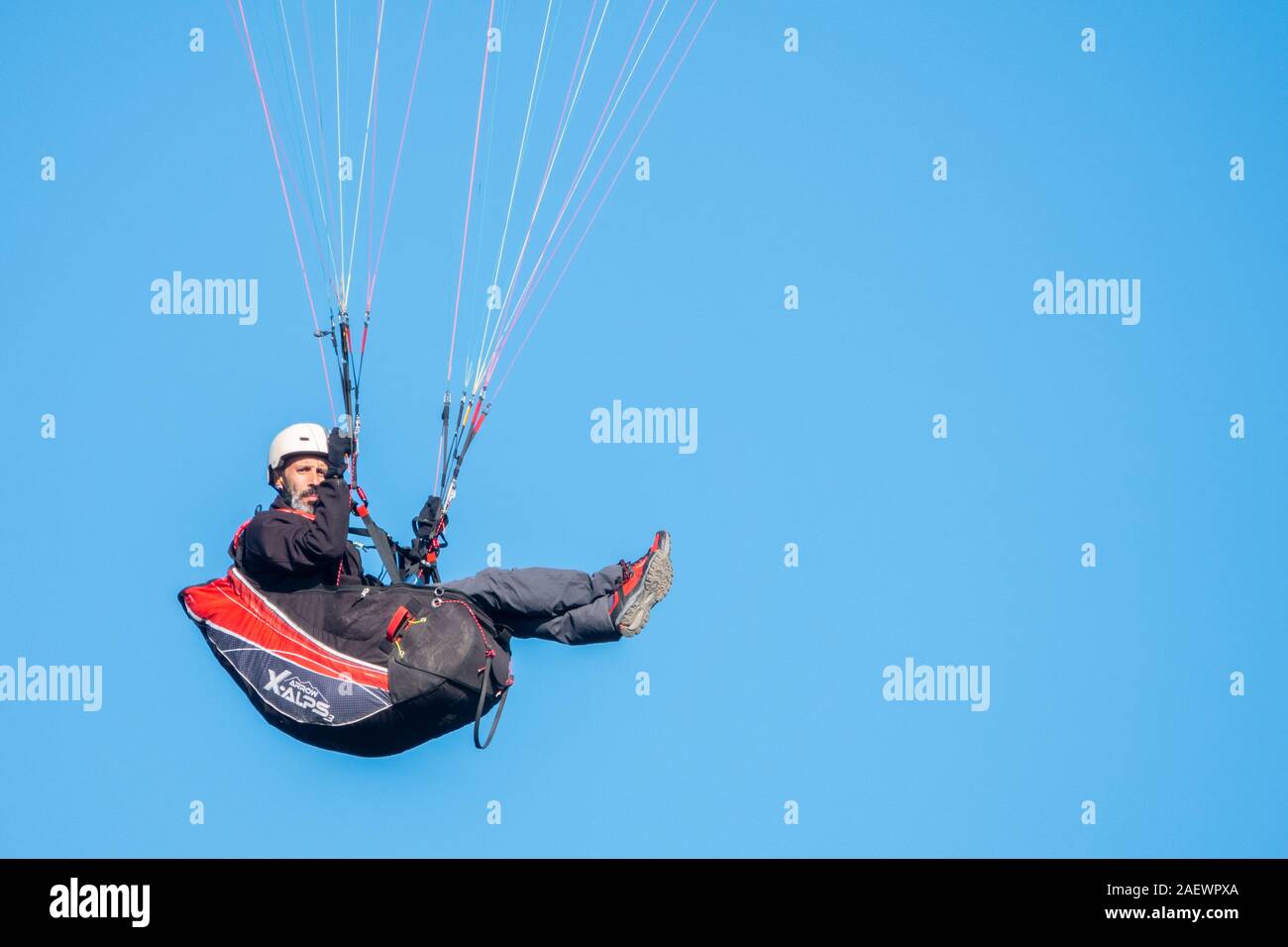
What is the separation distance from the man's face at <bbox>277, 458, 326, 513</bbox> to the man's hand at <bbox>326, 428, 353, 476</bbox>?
0.70 feet

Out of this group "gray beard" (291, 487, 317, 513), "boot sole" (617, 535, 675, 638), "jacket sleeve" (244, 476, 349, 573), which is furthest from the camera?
"gray beard" (291, 487, 317, 513)

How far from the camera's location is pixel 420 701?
351 inches

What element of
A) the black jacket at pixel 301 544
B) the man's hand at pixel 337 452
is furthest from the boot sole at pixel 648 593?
the man's hand at pixel 337 452

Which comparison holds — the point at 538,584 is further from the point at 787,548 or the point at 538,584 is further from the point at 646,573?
the point at 787,548

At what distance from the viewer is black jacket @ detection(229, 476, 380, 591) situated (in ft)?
29.2

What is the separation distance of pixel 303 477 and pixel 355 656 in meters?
1.09

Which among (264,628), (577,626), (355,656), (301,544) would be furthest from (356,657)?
(577,626)

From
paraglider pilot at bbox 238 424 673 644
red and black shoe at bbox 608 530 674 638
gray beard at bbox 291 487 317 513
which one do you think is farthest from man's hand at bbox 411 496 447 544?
red and black shoe at bbox 608 530 674 638

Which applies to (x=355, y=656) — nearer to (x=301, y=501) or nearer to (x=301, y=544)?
(x=301, y=544)

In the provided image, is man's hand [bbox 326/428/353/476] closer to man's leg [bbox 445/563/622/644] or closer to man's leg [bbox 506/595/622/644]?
man's leg [bbox 445/563/622/644]

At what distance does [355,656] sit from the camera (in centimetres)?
895

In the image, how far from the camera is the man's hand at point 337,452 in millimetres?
9234

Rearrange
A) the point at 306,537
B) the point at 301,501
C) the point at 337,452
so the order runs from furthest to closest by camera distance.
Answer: the point at 301,501
the point at 337,452
the point at 306,537
